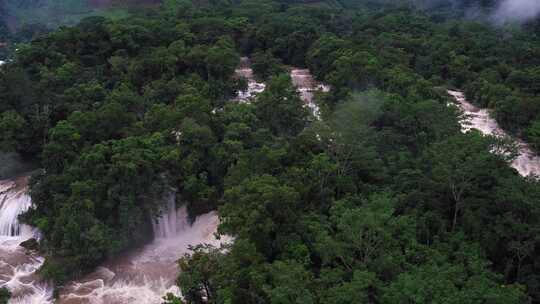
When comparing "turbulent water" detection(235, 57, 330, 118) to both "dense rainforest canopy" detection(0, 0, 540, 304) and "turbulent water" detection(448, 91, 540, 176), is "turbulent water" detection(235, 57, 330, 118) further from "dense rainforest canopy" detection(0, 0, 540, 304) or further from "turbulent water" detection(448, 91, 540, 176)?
"turbulent water" detection(448, 91, 540, 176)

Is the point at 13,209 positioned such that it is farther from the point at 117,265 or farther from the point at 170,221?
the point at 170,221

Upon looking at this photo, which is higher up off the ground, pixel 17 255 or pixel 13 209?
pixel 13 209

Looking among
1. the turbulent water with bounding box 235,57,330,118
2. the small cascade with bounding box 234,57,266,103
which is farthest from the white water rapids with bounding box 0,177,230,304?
the turbulent water with bounding box 235,57,330,118

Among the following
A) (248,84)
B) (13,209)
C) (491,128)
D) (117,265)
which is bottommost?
(117,265)

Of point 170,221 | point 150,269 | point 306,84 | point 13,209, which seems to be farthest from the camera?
point 306,84

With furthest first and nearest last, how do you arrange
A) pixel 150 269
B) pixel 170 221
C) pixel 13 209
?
pixel 13 209, pixel 170 221, pixel 150 269

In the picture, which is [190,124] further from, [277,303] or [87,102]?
[277,303]

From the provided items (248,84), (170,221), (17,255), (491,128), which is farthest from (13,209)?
(491,128)
